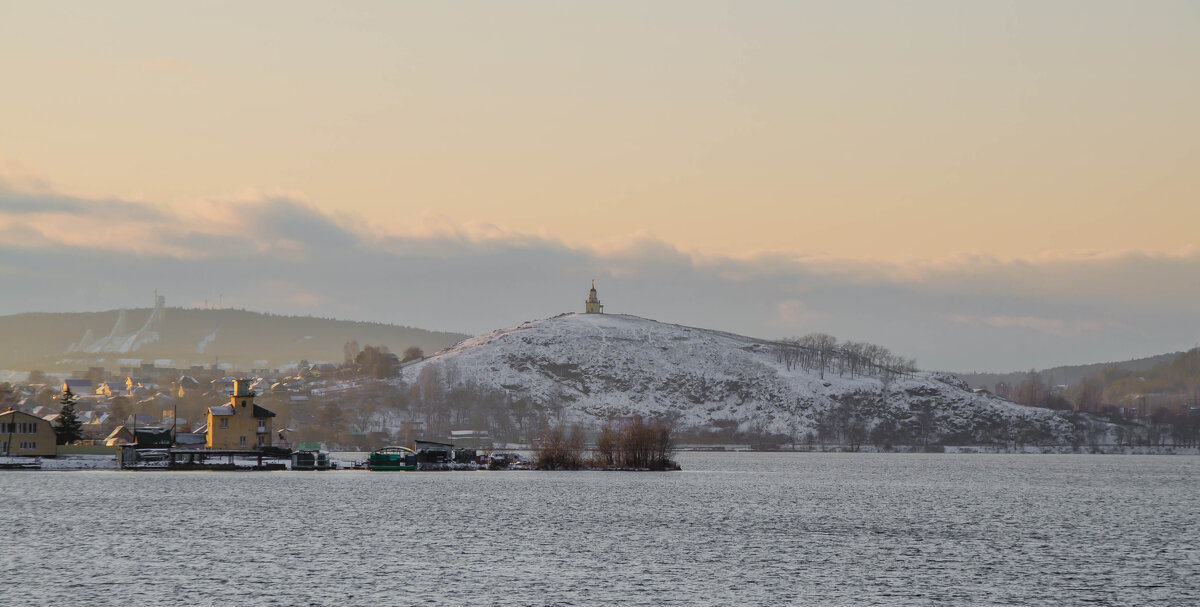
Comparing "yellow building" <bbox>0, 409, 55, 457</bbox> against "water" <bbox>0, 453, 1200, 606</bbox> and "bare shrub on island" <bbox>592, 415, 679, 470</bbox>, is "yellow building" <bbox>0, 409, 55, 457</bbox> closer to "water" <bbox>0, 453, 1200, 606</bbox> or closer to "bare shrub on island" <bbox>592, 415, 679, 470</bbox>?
"water" <bbox>0, 453, 1200, 606</bbox>

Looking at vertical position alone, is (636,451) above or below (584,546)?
above

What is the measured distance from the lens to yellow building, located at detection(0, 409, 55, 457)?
190 metres

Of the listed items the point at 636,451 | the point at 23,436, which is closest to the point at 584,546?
the point at 636,451

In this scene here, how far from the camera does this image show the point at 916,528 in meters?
102

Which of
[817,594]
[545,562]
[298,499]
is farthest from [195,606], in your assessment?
[298,499]

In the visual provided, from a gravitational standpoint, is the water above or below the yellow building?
below

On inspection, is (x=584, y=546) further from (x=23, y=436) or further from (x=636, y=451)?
(x=23, y=436)

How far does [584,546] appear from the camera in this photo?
86.6 metres

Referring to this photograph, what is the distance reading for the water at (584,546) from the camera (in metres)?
64.8

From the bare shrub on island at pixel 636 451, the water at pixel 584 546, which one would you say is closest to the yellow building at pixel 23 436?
the water at pixel 584 546

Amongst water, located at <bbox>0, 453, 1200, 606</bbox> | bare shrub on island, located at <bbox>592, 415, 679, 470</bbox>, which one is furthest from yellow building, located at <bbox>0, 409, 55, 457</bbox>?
bare shrub on island, located at <bbox>592, 415, 679, 470</bbox>

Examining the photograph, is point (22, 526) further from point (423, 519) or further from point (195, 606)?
point (195, 606)

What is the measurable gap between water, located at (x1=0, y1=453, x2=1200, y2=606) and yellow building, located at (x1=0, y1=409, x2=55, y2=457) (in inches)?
1730

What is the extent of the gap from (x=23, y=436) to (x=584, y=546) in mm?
136717
